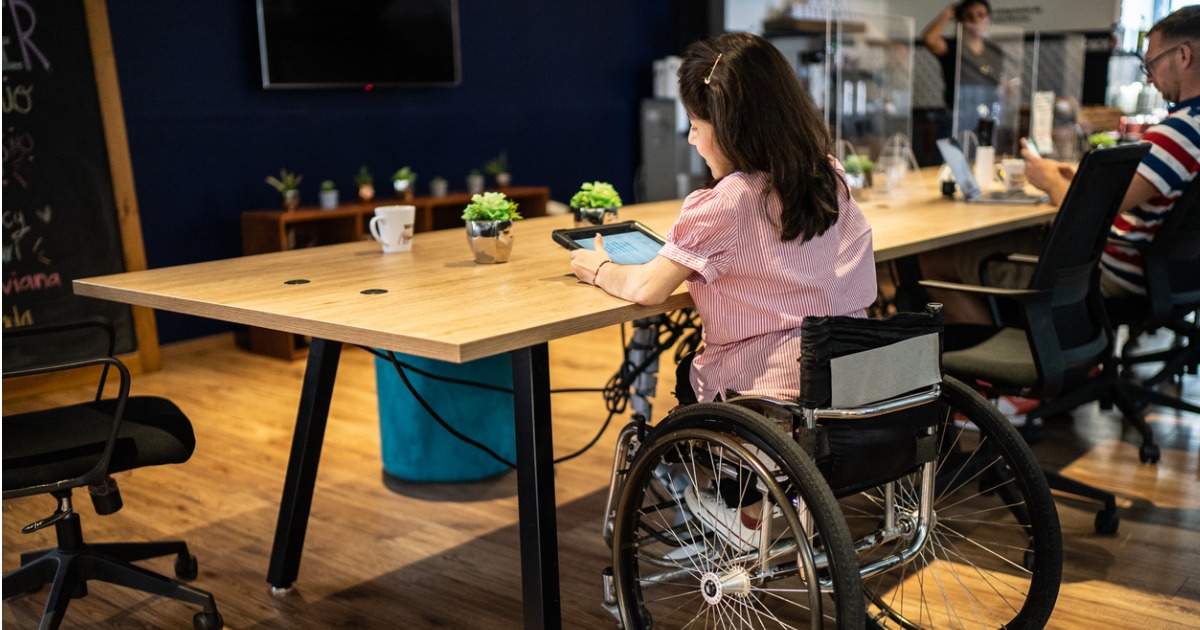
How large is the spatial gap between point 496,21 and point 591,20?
0.82 m

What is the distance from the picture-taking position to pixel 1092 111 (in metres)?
5.18

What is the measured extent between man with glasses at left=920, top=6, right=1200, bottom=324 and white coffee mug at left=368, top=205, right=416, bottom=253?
1.50 m

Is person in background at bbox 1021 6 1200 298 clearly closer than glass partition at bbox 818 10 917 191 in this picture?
Yes

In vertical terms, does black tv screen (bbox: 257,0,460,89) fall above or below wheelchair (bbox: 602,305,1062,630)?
above

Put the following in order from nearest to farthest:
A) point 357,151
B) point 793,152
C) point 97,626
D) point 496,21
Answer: point 793,152, point 97,626, point 357,151, point 496,21

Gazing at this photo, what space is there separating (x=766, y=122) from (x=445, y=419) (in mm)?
1596

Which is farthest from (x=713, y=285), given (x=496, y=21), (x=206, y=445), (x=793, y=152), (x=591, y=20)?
(x=591, y=20)

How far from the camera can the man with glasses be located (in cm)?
298

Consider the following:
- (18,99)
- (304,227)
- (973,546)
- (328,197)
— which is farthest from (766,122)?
(304,227)

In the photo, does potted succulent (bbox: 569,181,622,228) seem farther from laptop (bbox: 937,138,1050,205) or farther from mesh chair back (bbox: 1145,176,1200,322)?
mesh chair back (bbox: 1145,176,1200,322)

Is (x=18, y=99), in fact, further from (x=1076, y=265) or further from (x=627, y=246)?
(x=1076, y=265)

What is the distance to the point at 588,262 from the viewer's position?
201 centimetres

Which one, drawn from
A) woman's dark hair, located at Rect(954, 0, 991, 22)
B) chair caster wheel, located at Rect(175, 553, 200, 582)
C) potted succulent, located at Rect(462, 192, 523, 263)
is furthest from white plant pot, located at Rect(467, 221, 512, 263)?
woman's dark hair, located at Rect(954, 0, 991, 22)

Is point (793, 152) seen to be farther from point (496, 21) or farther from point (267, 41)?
point (496, 21)
